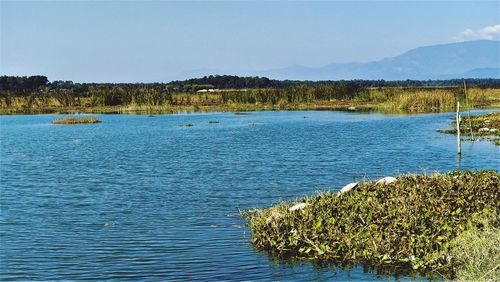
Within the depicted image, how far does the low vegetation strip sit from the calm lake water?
0.64m

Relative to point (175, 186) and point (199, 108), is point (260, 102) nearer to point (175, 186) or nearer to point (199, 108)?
point (199, 108)

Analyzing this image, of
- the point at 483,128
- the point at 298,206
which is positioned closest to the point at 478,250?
the point at 298,206

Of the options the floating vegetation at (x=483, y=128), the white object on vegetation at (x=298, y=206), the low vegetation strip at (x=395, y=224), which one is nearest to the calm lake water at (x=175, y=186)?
the low vegetation strip at (x=395, y=224)

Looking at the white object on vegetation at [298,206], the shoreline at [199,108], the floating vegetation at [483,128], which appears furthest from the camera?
the shoreline at [199,108]

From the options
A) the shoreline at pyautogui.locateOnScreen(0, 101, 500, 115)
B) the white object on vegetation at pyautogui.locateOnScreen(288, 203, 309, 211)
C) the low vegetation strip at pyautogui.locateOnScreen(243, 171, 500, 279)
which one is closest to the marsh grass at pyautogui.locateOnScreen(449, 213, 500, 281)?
the low vegetation strip at pyautogui.locateOnScreen(243, 171, 500, 279)

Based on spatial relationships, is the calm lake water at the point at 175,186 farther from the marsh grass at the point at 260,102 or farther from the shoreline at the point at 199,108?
the shoreline at the point at 199,108

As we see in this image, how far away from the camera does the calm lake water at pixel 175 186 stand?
1454 cm

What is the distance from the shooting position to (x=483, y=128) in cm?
4150

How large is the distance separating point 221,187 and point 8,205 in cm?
749

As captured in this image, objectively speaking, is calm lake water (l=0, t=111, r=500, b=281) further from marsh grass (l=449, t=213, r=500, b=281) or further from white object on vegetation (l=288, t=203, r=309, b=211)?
marsh grass (l=449, t=213, r=500, b=281)

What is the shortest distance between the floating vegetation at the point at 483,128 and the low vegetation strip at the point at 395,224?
21874 millimetres

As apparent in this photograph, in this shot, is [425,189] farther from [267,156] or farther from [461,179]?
[267,156]

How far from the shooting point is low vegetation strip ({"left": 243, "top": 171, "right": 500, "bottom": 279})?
13297 mm

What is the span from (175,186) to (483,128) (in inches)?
976
